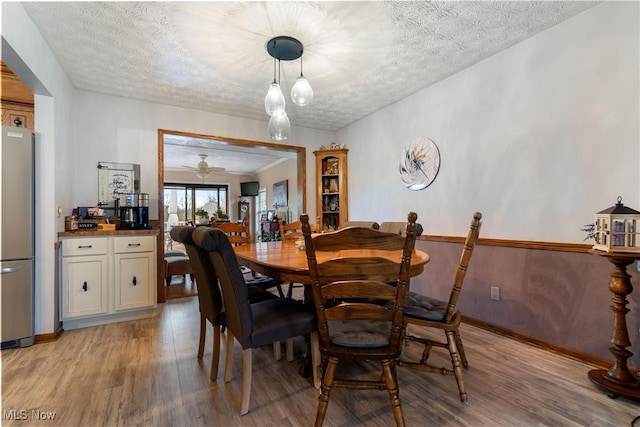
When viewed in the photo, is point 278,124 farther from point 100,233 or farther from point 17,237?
point 17,237

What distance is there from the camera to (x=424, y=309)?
177 cm

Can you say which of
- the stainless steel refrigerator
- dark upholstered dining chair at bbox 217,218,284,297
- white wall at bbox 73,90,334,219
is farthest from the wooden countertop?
dark upholstered dining chair at bbox 217,218,284,297

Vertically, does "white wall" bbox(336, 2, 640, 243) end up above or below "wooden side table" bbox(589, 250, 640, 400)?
above

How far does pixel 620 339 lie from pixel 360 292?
66.7 inches

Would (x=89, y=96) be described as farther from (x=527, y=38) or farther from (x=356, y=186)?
(x=527, y=38)

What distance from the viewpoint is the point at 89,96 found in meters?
3.36

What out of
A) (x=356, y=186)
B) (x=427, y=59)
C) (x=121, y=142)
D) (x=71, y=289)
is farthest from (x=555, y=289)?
(x=121, y=142)

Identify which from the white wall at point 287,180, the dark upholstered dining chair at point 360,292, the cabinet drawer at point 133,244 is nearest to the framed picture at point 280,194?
the white wall at point 287,180

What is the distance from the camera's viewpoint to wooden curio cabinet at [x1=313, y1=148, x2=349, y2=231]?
4.71 meters

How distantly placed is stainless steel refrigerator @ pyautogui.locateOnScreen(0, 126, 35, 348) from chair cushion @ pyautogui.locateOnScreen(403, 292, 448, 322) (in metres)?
3.01

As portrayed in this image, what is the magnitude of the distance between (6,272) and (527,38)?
4644mm

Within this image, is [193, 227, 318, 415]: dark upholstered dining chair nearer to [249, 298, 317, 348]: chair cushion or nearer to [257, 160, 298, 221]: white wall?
[249, 298, 317, 348]: chair cushion

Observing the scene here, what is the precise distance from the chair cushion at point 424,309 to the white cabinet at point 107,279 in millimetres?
2675

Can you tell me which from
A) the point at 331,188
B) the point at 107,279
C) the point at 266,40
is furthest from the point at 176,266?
the point at 266,40
